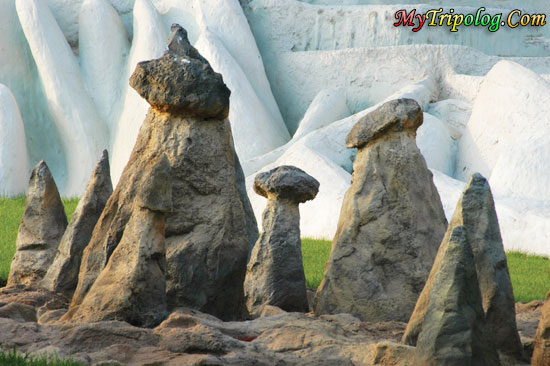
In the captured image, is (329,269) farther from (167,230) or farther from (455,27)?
(455,27)

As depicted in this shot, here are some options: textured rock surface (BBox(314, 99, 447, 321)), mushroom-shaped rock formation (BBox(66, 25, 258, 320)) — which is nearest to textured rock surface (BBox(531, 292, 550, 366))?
textured rock surface (BBox(314, 99, 447, 321))

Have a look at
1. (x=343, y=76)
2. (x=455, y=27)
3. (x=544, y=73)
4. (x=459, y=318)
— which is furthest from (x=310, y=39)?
(x=459, y=318)

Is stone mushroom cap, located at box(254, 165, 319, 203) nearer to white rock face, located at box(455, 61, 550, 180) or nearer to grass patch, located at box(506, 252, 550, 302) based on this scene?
grass patch, located at box(506, 252, 550, 302)

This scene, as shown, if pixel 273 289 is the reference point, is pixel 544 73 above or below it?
above

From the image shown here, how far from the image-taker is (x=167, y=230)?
730 centimetres

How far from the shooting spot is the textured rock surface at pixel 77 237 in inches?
332

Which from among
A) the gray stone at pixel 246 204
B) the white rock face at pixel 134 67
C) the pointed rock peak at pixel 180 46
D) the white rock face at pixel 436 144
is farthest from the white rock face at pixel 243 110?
the pointed rock peak at pixel 180 46

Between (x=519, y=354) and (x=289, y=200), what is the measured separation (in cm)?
283

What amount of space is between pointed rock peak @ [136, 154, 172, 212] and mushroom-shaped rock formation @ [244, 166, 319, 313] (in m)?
1.84

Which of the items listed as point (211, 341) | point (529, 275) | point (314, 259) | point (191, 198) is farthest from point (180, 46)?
point (529, 275)

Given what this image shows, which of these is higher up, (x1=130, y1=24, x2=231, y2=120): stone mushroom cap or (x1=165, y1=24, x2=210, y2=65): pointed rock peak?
(x1=165, y1=24, x2=210, y2=65): pointed rock peak

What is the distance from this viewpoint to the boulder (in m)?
6.21

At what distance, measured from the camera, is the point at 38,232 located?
908 centimetres

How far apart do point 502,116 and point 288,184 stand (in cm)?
1005
